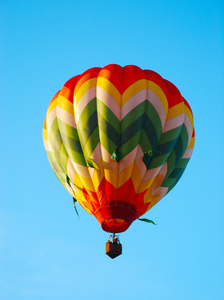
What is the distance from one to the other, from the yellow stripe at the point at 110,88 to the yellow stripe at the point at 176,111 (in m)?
1.64

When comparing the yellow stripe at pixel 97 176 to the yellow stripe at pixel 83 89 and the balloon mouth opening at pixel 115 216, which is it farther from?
the yellow stripe at pixel 83 89

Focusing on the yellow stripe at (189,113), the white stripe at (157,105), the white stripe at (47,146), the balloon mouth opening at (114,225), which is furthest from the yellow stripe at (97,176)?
the yellow stripe at (189,113)

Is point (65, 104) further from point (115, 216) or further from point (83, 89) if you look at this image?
point (115, 216)

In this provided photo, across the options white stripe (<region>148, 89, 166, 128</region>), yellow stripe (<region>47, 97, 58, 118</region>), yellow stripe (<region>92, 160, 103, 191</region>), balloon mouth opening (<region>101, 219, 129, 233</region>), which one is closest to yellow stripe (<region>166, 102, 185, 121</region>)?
white stripe (<region>148, 89, 166, 128</region>)

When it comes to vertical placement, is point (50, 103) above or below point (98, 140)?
above

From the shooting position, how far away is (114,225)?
942 inches

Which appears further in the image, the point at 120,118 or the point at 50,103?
the point at 50,103

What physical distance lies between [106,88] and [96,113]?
0.80 m

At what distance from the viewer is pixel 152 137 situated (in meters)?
23.8

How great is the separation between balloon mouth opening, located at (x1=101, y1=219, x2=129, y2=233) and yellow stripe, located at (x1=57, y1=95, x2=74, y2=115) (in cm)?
337

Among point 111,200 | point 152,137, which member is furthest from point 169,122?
point 111,200

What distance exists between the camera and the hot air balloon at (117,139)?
77.7 ft

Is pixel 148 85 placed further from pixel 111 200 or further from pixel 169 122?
pixel 111 200

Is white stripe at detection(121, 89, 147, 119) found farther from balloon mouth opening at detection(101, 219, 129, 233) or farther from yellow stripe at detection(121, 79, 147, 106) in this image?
balloon mouth opening at detection(101, 219, 129, 233)
